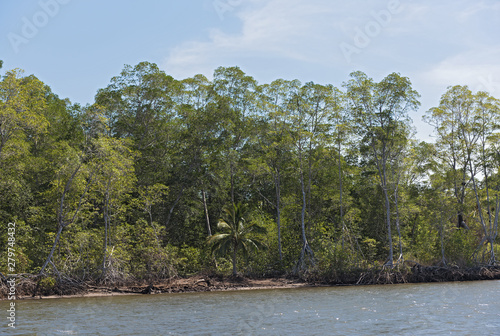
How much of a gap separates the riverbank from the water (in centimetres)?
590

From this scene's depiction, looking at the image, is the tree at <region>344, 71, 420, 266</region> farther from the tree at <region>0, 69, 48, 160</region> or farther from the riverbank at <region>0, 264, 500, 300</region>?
the tree at <region>0, 69, 48, 160</region>

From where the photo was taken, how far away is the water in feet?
45.2

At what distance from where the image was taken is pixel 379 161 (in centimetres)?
3819

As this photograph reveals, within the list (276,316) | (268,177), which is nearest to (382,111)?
(268,177)

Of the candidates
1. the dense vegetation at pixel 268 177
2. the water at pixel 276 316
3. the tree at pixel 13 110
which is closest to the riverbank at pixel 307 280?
the dense vegetation at pixel 268 177

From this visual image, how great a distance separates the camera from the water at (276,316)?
45.2 ft

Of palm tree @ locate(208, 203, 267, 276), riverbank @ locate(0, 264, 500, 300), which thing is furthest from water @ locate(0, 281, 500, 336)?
palm tree @ locate(208, 203, 267, 276)

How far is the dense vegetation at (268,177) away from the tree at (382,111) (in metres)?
0.09

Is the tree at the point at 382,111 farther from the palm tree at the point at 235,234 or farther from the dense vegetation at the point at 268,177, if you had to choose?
the palm tree at the point at 235,234

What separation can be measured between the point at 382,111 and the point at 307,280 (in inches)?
535

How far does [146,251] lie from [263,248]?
322 inches

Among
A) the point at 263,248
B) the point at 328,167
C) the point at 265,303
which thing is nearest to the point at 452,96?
the point at 328,167

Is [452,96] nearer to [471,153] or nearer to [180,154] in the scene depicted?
[471,153]

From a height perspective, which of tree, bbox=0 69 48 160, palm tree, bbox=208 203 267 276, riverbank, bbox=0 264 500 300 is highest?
tree, bbox=0 69 48 160
